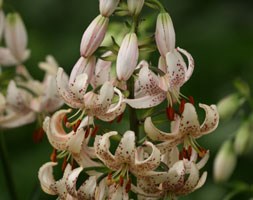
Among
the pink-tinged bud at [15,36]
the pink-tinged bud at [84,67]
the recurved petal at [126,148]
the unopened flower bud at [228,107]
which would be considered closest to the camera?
the recurved petal at [126,148]

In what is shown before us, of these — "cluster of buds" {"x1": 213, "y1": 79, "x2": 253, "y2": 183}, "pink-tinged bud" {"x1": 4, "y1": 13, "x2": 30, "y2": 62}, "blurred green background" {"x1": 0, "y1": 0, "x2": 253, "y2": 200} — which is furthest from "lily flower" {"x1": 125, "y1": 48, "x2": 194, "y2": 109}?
"blurred green background" {"x1": 0, "y1": 0, "x2": 253, "y2": 200}

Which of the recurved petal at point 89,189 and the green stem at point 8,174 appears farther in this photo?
the green stem at point 8,174

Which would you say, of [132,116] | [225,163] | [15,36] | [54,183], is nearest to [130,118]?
[132,116]

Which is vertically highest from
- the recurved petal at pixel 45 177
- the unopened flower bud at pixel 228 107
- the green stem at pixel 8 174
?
the recurved petal at pixel 45 177

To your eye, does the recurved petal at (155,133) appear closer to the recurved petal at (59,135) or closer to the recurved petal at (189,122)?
the recurved petal at (189,122)

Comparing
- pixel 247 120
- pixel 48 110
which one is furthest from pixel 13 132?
pixel 247 120

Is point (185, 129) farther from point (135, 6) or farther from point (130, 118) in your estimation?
point (135, 6)

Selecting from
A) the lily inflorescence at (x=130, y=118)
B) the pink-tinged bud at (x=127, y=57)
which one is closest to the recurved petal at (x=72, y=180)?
the lily inflorescence at (x=130, y=118)

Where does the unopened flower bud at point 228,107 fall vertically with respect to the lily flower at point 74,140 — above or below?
below
